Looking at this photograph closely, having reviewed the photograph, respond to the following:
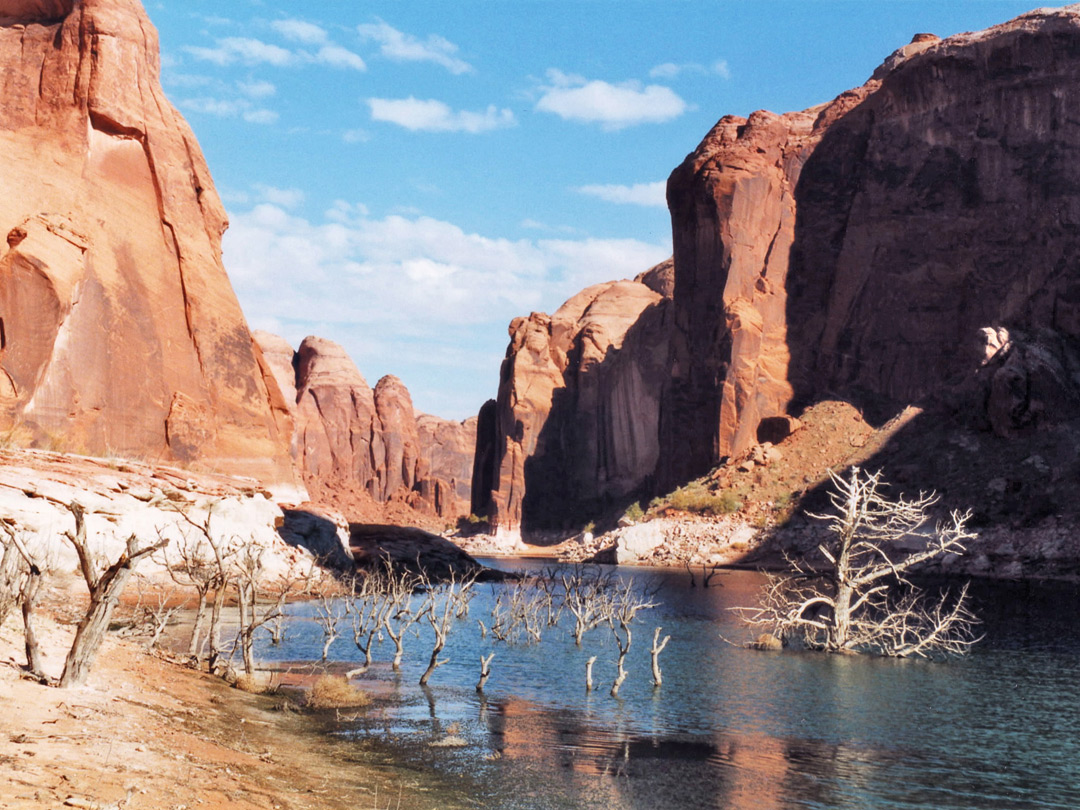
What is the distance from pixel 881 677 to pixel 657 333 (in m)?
118

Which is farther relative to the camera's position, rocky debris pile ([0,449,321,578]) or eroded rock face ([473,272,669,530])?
eroded rock face ([473,272,669,530])

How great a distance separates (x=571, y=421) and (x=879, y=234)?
200 ft

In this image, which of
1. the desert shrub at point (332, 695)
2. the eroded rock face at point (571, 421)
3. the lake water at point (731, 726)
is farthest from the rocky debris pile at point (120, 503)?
the eroded rock face at point (571, 421)

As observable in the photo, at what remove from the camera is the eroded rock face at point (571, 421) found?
143 metres

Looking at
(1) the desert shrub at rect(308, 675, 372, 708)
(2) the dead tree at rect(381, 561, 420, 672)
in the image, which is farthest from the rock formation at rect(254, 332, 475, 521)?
(1) the desert shrub at rect(308, 675, 372, 708)

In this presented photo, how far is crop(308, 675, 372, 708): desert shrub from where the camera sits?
20.5 m

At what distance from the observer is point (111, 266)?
43.3 m

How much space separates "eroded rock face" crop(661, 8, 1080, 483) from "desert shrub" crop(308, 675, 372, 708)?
249 feet

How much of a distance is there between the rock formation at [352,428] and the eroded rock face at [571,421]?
1848cm

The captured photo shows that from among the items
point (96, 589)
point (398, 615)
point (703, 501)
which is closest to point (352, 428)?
point (703, 501)

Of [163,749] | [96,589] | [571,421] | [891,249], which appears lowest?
[163,749]

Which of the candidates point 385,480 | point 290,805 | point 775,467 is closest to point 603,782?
point 290,805

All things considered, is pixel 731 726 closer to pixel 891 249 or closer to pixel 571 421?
pixel 891 249

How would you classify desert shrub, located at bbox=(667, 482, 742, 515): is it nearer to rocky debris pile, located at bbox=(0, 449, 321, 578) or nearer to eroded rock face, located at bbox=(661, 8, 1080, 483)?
eroded rock face, located at bbox=(661, 8, 1080, 483)
